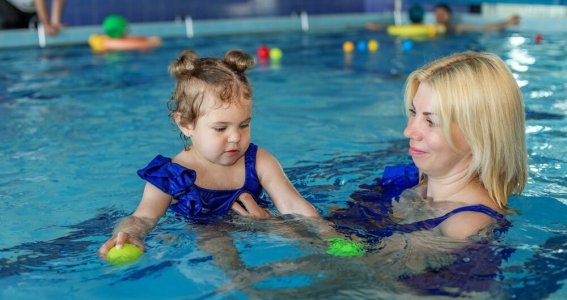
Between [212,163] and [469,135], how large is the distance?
1135 millimetres

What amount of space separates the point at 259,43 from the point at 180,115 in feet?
29.2

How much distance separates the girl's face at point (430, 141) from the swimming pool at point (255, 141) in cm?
36

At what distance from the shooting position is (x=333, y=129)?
18.1 ft

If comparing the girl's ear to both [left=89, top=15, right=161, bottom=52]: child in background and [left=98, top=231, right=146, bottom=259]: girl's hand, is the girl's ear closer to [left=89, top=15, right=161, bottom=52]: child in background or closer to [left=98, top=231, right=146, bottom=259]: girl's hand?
[left=98, top=231, right=146, bottom=259]: girl's hand

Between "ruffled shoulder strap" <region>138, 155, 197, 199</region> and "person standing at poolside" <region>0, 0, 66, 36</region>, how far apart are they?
9078 mm

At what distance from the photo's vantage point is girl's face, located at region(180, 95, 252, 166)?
304 centimetres

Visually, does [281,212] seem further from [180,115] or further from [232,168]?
[180,115]

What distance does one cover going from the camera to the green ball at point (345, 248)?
8.91ft

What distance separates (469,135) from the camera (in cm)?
274

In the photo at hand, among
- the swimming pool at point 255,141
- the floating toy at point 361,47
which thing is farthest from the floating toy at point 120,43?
the floating toy at point 361,47

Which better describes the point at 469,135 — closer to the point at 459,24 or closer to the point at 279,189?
the point at 279,189

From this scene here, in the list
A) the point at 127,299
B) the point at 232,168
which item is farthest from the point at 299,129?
the point at 127,299

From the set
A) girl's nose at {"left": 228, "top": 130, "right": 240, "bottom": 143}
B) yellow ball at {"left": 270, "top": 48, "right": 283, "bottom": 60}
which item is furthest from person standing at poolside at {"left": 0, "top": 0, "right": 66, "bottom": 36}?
girl's nose at {"left": 228, "top": 130, "right": 240, "bottom": 143}

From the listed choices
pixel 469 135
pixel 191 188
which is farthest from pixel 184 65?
pixel 469 135
